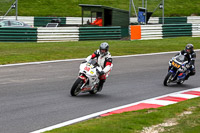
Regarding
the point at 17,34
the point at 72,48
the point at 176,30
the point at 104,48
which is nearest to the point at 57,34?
the point at 17,34

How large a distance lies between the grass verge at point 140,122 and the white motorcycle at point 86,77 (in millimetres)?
2231

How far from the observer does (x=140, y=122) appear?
7590mm

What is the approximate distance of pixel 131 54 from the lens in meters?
21.3

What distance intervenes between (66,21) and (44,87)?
2725 centimetres

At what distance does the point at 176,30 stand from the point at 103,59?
18957 millimetres

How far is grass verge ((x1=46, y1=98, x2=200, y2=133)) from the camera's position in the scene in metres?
6.96

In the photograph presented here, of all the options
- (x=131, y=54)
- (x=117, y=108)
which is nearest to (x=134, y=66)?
(x=131, y=54)

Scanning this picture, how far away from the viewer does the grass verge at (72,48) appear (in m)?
19.0

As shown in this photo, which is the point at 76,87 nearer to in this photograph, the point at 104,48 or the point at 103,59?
the point at 103,59

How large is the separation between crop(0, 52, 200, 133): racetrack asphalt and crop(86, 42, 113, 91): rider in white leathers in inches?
23.0

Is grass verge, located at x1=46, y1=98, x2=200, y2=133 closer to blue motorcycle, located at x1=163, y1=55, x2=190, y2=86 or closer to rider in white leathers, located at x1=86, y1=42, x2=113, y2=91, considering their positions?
rider in white leathers, located at x1=86, y1=42, x2=113, y2=91

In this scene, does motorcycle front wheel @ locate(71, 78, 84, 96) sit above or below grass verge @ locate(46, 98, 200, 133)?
above

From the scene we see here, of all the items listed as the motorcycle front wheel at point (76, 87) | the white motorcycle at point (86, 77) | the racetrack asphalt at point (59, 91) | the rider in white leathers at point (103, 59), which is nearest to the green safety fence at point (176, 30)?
the racetrack asphalt at point (59, 91)

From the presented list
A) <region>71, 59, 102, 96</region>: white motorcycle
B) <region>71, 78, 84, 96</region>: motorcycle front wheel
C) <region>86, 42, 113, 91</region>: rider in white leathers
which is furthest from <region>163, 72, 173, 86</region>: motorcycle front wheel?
<region>71, 78, 84, 96</region>: motorcycle front wheel
